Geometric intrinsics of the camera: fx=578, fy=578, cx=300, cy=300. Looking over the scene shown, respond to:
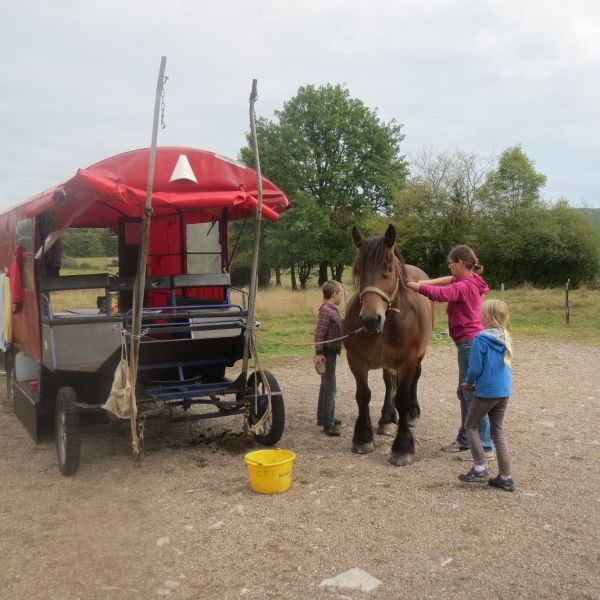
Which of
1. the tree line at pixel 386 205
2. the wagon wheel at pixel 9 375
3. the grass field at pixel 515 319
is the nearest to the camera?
the wagon wheel at pixel 9 375

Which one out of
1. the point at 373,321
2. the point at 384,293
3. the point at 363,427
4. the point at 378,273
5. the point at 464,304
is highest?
the point at 378,273

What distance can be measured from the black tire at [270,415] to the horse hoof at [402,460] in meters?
1.09

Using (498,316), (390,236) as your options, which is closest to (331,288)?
(390,236)

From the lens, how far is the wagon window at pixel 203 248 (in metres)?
6.64

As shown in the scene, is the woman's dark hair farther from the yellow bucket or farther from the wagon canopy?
the yellow bucket

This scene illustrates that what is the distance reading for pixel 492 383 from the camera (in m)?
4.42

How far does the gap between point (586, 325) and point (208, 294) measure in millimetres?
12793

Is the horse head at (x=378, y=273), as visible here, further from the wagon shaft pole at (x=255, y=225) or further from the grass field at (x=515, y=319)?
the grass field at (x=515, y=319)

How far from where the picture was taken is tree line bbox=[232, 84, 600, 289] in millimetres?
32531

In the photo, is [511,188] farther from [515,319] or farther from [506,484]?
[506,484]

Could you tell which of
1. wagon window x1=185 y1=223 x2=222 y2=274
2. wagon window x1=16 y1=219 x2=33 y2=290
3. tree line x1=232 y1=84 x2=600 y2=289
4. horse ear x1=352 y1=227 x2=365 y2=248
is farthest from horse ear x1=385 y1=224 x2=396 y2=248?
tree line x1=232 y1=84 x2=600 y2=289

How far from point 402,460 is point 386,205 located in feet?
105

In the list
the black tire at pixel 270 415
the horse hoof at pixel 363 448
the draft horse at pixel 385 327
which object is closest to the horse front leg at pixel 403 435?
the draft horse at pixel 385 327

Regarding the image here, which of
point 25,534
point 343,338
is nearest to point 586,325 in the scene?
point 343,338
